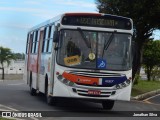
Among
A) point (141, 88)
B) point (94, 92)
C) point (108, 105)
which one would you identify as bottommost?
point (141, 88)

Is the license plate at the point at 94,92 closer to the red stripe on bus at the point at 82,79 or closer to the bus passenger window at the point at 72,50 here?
the red stripe on bus at the point at 82,79

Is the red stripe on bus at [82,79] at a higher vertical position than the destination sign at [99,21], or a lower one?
lower

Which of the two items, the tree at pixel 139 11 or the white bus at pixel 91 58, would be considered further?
the tree at pixel 139 11

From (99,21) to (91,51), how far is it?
109cm

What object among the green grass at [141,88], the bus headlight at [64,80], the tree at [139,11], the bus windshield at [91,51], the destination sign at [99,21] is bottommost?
the green grass at [141,88]

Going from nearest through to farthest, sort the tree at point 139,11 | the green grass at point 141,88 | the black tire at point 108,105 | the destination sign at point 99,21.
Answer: the destination sign at point 99,21
the black tire at point 108,105
the tree at point 139,11
the green grass at point 141,88

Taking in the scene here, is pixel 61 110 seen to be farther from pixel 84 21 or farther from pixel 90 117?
pixel 84 21

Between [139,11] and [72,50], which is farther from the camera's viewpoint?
[139,11]

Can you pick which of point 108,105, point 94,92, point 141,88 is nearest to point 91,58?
point 94,92

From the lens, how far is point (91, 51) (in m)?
16.0

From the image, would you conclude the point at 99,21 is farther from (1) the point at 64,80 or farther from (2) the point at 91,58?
(1) the point at 64,80

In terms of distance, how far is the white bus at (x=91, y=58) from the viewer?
15727mm

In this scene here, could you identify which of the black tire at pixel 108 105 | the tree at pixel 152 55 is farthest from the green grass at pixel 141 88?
the tree at pixel 152 55

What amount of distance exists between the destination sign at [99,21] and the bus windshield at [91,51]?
0.27 m
